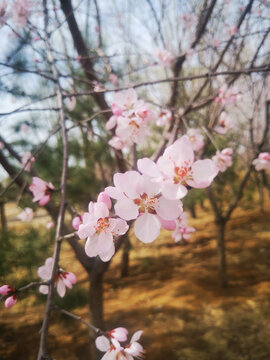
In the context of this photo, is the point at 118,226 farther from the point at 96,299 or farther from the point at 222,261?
the point at 222,261

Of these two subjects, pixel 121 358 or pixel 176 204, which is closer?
pixel 176 204

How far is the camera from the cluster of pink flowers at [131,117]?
870 millimetres

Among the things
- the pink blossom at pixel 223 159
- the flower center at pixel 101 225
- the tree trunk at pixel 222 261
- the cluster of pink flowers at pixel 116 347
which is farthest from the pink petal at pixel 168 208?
the tree trunk at pixel 222 261

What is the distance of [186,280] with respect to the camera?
306cm

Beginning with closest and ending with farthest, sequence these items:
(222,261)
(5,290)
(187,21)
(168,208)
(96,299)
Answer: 1. (168,208)
2. (5,290)
3. (96,299)
4. (187,21)
5. (222,261)

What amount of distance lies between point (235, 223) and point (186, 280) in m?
2.87

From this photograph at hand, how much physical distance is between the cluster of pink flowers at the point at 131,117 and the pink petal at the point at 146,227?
19.7 inches

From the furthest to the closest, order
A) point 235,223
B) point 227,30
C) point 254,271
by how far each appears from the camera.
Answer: point 235,223
point 254,271
point 227,30

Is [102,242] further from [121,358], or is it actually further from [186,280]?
[186,280]

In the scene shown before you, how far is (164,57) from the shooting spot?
6.20ft

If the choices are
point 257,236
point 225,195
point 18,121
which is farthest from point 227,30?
point 257,236

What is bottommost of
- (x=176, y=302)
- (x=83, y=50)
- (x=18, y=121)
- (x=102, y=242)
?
(x=176, y=302)

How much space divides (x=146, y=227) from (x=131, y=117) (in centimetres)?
56

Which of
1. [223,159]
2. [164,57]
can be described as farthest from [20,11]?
[223,159]
